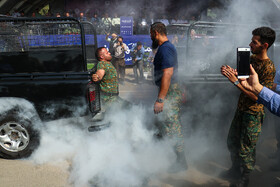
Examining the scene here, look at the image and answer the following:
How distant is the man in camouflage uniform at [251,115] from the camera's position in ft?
7.78

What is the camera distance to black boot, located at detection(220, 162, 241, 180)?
2.93 metres

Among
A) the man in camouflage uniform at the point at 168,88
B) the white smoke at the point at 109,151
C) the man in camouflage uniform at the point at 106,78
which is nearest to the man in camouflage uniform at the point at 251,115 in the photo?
the man in camouflage uniform at the point at 168,88

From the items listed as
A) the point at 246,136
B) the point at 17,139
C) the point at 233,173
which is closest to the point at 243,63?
the point at 246,136

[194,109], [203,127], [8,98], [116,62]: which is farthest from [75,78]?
[116,62]

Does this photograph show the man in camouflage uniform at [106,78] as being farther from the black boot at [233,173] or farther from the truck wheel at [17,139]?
the black boot at [233,173]

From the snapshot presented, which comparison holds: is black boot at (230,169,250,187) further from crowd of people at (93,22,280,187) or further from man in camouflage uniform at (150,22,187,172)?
man in camouflage uniform at (150,22,187,172)

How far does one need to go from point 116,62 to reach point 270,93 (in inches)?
297

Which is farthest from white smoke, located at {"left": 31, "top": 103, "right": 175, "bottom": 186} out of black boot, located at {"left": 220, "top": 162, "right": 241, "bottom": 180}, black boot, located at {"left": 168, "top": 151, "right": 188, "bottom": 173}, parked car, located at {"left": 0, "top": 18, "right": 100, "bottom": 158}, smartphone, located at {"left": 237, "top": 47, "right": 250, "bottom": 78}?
smartphone, located at {"left": 237, "top": 47, "right": 250, "bottom": 78}

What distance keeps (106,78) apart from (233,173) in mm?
2107

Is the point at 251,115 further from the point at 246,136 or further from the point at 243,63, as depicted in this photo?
the point at 243,63

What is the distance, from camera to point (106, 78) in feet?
11.7

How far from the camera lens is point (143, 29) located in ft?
41.5

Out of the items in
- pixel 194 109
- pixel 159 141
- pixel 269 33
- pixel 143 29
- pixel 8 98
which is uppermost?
pixel 143 29

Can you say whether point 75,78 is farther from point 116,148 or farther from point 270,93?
point 270,93
